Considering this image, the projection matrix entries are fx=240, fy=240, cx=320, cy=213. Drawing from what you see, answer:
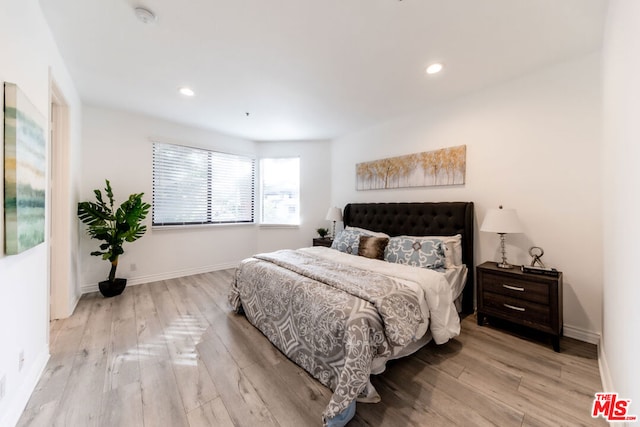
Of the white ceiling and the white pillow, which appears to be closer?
the white ceiling

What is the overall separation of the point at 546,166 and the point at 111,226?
489cm

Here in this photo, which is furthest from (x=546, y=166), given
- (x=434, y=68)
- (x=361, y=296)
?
(x=361, y=296)

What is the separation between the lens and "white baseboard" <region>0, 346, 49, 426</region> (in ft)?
4.03

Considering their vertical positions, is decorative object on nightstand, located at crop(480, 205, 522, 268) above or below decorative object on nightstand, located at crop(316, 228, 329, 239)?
above

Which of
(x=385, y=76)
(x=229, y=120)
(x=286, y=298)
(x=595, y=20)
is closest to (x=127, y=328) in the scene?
(x=286, y=298)

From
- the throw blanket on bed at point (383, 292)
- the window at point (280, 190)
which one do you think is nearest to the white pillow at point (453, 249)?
the throw blanket on bed at point (383, 292)

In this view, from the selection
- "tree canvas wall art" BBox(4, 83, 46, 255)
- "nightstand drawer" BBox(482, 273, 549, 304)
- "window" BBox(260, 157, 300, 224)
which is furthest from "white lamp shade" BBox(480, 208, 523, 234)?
"tree canvas wall art" BBox(4, 83, 46, 255)

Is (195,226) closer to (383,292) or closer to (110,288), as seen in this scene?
(110,288)

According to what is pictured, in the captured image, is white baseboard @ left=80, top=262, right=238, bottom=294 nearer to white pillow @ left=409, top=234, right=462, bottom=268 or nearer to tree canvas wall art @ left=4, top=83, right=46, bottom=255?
tree canvas wall art @ left=4, top=83, right=46, bottom=255

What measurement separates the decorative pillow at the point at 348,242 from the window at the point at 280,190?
1.53 meters

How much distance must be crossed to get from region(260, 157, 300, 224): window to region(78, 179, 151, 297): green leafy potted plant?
2.09 m

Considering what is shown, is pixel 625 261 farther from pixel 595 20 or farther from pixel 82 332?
pixel 82 332

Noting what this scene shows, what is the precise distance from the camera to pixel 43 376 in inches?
63.5

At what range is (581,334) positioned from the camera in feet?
6.84
